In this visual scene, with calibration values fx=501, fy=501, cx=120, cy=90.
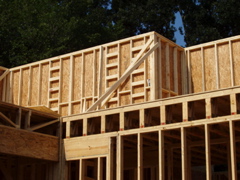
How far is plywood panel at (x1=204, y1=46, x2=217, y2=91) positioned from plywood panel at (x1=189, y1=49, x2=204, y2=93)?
285 mm

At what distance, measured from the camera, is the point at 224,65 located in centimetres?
2222

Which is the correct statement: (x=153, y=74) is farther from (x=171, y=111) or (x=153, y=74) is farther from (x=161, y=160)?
(x=161, y=160)

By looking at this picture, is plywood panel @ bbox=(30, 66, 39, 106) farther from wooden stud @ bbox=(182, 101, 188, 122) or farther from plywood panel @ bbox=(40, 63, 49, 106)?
wooden stud @ bbox=(182, 101, 188, 122)

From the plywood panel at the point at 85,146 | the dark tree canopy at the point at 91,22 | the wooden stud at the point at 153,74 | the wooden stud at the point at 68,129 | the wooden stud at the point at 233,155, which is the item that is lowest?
the wooden stud at the point at 233,155

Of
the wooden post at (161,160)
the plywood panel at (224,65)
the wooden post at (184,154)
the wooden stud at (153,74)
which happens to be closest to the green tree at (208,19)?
the plywood panel at (224,65)

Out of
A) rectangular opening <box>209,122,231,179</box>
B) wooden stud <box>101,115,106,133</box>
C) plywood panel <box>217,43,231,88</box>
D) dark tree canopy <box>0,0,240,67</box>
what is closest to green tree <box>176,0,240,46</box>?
dark tree canopy <box>0,0,240,67</box>

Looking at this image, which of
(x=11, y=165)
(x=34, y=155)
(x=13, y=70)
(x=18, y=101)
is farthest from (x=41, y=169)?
(x=13, y=70)

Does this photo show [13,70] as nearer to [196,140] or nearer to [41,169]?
[41,169]

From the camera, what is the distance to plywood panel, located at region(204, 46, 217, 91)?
22328 mm

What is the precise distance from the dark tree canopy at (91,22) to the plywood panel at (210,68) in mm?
18693

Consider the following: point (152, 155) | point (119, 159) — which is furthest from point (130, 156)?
point (119, 159)

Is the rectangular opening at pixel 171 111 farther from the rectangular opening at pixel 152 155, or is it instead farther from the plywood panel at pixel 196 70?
the plywood panel at pixel 196 70

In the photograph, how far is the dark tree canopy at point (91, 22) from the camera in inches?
1585

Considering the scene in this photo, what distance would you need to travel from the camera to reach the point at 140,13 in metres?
46.4
